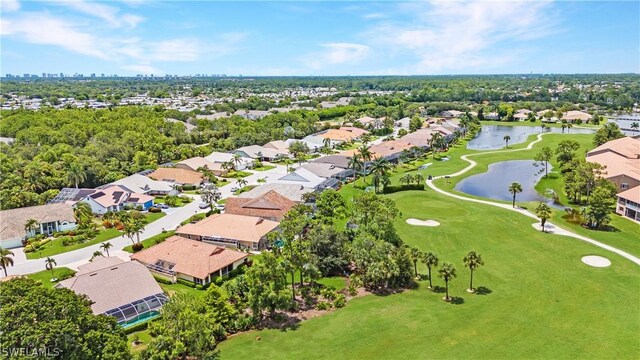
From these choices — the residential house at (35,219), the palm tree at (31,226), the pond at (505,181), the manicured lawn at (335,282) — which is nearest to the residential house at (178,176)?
the residential house at (35,219)

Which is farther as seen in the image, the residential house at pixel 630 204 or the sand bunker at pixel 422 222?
the residential house at pixel 630 204

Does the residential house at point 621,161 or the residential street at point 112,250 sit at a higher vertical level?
the residential house at point 621,161

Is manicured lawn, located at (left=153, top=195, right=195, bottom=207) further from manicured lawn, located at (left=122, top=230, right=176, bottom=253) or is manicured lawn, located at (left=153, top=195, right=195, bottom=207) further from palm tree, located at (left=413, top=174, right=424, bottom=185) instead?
palm tree, located at (left=413, top=174, right=424, bottom=185)

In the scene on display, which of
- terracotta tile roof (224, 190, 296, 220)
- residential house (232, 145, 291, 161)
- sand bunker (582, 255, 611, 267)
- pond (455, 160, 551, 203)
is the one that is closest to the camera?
sand bunker (582, 255, 611, 267)

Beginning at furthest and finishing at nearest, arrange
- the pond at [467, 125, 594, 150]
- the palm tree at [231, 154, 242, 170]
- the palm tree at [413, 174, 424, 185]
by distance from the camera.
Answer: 1. the pond at [467, 125, 594, 150]
2. the palm tree at [231, 154, 242, 170]
3. the palm tree at [413, 174, 424, 185]

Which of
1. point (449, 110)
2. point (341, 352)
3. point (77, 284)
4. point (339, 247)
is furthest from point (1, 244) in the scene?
point (449, 110)

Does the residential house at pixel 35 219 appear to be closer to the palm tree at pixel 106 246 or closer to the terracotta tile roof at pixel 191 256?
the palm tree at pixel 106 246

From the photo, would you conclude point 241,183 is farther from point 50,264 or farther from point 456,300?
point 456,300

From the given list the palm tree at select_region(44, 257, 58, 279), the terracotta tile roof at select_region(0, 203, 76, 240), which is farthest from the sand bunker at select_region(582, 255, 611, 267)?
the terracotta tile roof at select_region(0, 203, 76, 240)
